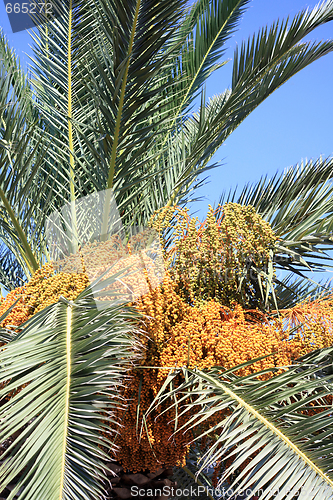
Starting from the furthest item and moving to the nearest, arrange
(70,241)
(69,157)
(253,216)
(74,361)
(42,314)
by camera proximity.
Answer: (69,157) → (70,241) → (253,216) → (42,314) → (74,361)

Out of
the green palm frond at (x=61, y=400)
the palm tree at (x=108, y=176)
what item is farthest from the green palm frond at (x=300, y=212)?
the green palm frond at (x=61, y=400)

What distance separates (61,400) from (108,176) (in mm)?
1911

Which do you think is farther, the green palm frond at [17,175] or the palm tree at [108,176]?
the green palm frond at [17,175]

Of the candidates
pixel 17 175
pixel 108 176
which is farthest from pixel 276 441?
pixel 17 175

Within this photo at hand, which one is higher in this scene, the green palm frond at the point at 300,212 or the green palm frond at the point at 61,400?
the green palm frond at the point at 300,212

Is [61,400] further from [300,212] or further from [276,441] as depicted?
[300,212]

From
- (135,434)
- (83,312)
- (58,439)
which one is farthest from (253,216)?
(58,439)

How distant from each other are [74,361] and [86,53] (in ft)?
9.66

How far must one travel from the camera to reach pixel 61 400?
213 centimetres

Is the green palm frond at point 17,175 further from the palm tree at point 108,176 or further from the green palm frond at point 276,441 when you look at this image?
the green palm frond at point 276,441

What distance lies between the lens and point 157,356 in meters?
2.99

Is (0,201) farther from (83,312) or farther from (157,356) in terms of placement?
(157,356)

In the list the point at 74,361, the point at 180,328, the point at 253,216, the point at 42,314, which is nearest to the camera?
the point at 74,361

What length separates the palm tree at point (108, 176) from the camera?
2.12 meters
